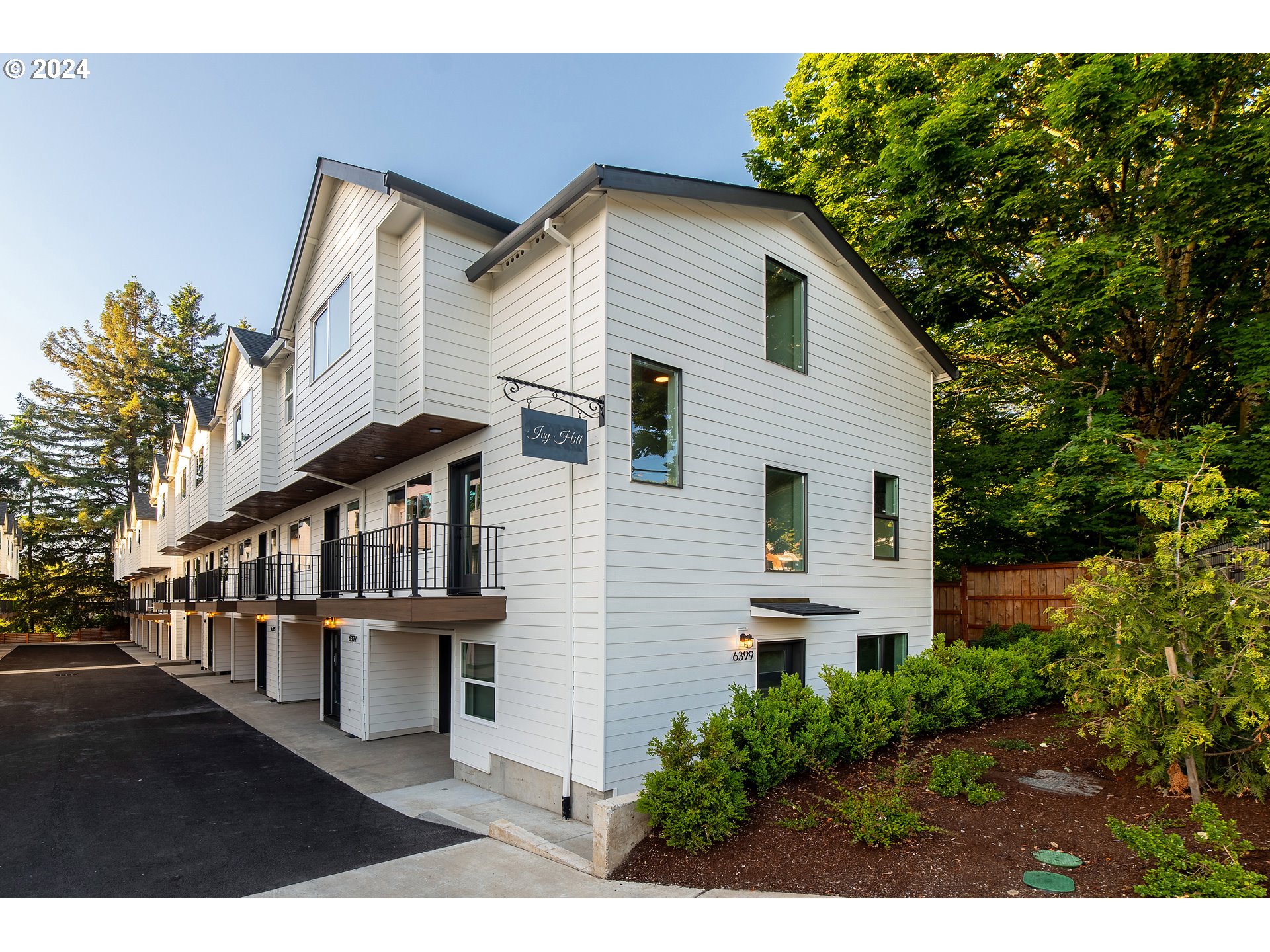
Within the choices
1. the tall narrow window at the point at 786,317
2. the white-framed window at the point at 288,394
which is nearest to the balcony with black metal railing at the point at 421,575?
the white-framed window at the point at 288,394

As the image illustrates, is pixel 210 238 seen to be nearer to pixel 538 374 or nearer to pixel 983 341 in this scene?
pixel 538 374

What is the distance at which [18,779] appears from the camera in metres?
9.91

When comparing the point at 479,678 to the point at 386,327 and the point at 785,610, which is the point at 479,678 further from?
the point at 386,327

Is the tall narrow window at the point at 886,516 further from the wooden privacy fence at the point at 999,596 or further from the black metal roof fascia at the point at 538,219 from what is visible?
the black metal roof fascia at the point at 538,219

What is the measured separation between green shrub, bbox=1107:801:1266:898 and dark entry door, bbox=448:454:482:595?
23.1 feet

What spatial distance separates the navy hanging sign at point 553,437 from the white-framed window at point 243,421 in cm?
1227

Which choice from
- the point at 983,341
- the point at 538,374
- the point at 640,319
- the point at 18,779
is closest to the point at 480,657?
the point at 538,374

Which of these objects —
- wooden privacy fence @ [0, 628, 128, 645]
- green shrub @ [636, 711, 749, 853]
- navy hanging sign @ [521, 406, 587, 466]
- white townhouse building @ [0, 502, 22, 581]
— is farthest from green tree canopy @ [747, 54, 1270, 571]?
white townhouse building @ [0, 502, 22, 581]

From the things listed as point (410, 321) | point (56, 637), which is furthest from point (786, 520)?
point (56, 637)

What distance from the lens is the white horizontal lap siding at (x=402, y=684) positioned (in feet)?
39.9

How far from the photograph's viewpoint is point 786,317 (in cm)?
1033

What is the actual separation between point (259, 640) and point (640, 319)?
18.6 metres

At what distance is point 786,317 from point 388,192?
5.98 metres

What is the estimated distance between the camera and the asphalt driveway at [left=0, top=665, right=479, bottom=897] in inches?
243
